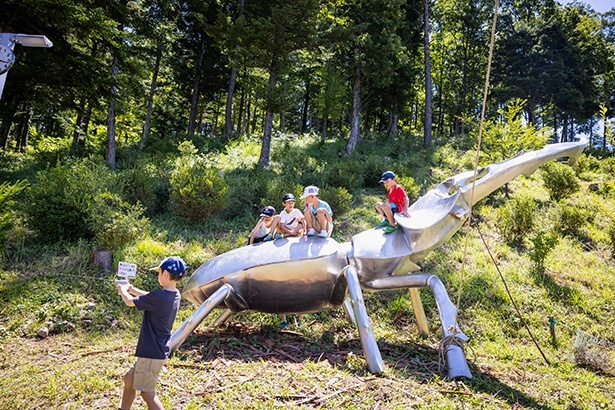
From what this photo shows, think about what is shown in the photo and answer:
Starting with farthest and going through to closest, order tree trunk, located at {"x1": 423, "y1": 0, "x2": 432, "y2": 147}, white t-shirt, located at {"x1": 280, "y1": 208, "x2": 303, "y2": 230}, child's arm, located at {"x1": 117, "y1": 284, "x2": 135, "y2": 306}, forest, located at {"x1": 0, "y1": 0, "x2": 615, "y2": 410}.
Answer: tree trunk, located at {"x1": 423, "y1": 0, "x2": 432, "y2": 147}, white t-shirt, located at {"x1": 280, "y1": 208, "x2": 303, "y2": 230}, forest, located at {"x1": 0, "y1": 0, "x2": 615, "y2": 410}, child's arm, located at {"x1": 117, "y1": 284, "x2": 135, "y2": 306}

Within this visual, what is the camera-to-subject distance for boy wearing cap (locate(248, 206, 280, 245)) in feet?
18.3

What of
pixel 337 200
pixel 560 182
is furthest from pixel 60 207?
pixel 560 182

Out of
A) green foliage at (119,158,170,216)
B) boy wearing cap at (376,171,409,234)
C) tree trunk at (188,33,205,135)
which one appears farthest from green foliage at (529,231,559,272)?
tree trunk at (188,33,205,135)

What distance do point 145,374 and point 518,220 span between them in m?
8.67

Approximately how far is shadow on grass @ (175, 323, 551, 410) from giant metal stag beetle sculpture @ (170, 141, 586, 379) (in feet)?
1.26

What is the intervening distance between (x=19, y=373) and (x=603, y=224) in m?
12.5

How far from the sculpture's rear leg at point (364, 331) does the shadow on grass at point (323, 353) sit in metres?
0.15

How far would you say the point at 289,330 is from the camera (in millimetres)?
5703

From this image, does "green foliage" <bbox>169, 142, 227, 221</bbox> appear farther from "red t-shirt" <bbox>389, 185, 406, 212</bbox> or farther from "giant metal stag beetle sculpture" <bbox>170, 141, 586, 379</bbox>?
"red t-shirt" <bbox>389, 185, 406, 212</bbox>

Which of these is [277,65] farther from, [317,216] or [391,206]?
[391,206]

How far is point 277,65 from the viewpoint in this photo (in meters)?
13.3

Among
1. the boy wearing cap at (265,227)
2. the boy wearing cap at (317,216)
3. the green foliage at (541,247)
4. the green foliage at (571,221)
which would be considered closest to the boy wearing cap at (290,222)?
the boy wearing cap at (265,227)

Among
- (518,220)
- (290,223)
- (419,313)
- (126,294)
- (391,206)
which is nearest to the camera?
(126,294)

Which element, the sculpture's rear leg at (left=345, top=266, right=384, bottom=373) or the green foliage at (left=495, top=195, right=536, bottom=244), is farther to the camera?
the green foliage at (left=495, top=195, right=536, bottom=244)
